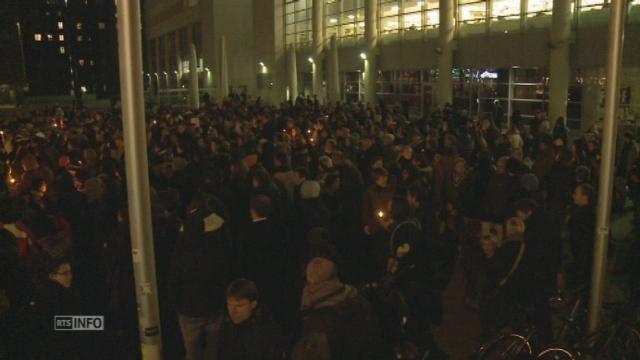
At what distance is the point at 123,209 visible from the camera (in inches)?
264

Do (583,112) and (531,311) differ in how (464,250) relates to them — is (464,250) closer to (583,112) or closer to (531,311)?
(531,311)

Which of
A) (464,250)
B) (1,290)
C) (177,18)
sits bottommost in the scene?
(464,250)

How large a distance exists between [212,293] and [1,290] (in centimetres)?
163

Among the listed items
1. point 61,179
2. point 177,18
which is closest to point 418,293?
point 61,179

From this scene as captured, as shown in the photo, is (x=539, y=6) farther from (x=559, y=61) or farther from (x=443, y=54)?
(x=443, y=54)

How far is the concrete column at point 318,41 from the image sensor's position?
40531 mm

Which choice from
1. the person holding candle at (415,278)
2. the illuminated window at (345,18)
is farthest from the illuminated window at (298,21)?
the person holding candle at (415,278)

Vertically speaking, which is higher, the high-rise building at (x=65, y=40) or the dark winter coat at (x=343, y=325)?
the high-rise building at (x=65, y=40)

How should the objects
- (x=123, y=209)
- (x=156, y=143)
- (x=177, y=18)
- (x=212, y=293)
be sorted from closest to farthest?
A: 1. (x=212, y=293)
2. (x=123, y=209)
3. (x=156, y=143)
4. (x=177, y=18)

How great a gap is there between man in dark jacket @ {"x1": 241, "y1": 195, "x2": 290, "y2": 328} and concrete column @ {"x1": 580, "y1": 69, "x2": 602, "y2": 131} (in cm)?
1829

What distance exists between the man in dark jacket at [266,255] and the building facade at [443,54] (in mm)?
16829

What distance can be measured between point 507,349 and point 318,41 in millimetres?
36285

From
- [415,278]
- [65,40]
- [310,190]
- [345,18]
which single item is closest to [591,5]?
[310,190]

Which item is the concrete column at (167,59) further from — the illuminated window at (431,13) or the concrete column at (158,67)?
the illuminated window at (431,13)
